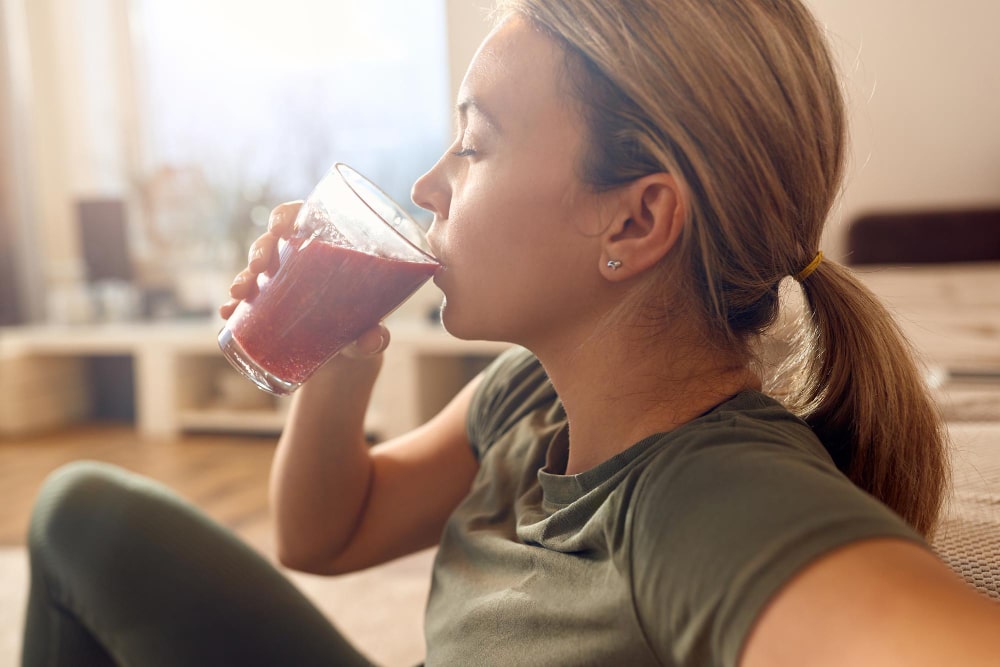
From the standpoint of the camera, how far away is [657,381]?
30.5 inches

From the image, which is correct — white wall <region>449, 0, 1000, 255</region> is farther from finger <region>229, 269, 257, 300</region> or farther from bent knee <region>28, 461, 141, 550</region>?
bent knee <region>28, 461, 141, 550</region>

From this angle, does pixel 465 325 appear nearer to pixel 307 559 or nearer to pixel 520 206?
pixel 520 206

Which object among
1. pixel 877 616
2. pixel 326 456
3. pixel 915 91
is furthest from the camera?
pixel 915 91

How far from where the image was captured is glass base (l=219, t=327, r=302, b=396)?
934mm

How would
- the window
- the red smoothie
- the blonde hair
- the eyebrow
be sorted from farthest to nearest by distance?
the window
the red smoothie
the eyebrow
the blonde hair

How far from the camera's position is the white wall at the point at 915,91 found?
1.30m

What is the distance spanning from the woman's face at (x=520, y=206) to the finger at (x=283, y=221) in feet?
0.69

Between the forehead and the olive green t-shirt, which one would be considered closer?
the olive green t-shirt

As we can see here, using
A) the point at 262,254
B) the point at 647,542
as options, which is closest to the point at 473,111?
the point at 262,254

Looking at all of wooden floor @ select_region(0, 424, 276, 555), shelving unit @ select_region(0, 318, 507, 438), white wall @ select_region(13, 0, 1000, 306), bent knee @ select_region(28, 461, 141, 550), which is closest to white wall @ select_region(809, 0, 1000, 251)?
white wall @ select_region(13, 0, 1000, 306)

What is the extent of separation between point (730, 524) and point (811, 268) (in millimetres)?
299

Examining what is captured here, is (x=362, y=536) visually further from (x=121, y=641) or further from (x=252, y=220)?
(x=252, y=220)

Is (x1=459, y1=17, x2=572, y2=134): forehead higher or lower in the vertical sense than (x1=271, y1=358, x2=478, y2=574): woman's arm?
higher

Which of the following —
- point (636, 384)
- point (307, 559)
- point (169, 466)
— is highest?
point (636, 384)
